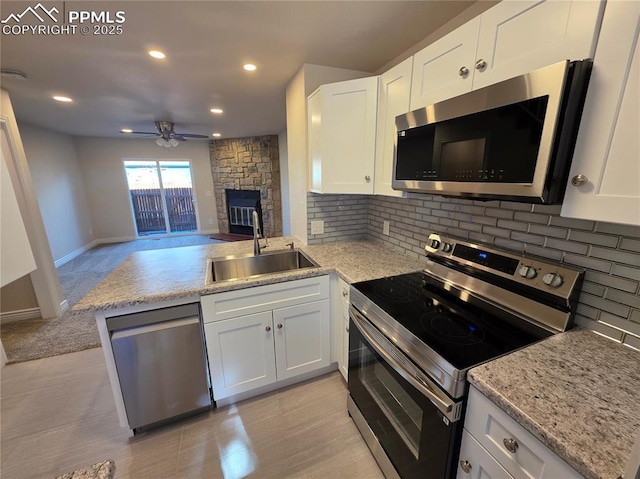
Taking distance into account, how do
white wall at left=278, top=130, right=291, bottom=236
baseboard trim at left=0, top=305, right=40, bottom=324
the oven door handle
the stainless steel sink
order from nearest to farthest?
the oven door handle < the stainless steel sink < baseboard trim at left=0, top=305, right=40, bottom=324 < white wall at left=278, top=130, right=291, bottom=236

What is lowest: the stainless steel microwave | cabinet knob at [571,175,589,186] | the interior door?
the interior door

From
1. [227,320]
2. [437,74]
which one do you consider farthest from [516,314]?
[227,320]

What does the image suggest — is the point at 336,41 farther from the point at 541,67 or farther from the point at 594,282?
the point at 594,282

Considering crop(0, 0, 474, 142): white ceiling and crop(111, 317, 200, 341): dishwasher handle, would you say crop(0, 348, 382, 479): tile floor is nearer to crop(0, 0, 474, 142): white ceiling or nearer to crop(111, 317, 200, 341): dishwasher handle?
crop(111, 317, 200, 341): dishwasher handle

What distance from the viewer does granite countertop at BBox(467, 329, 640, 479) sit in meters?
0.61

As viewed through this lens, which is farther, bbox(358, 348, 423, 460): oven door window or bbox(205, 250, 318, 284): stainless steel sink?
bbox(205, 250, 318, 284): stainless steel sink

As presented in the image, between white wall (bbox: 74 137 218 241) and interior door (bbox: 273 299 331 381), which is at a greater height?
white wall (bbox: 74 137 218 241)

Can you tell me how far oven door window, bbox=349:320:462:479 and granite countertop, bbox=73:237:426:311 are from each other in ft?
1.56

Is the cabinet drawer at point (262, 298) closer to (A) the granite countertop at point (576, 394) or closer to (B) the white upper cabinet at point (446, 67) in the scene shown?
(A) the granite countertop at point (576, 394)

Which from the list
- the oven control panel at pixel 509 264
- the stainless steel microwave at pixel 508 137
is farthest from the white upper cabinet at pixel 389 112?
the oven control panel at pixel 509 264

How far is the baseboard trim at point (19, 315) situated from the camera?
293cm

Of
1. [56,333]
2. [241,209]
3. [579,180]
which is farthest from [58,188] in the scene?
[579,180]

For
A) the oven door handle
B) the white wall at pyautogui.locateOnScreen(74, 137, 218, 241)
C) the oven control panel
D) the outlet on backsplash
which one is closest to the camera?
the oven door handle

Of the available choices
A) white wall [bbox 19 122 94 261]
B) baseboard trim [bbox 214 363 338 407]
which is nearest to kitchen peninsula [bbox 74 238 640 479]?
baseboard trim [bbox 214 363 338 407]
